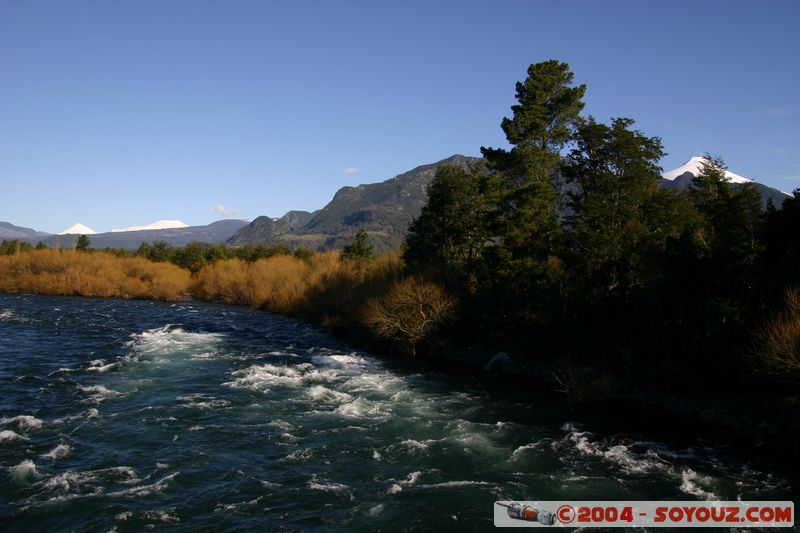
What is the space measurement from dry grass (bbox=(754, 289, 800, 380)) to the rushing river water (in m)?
3.60

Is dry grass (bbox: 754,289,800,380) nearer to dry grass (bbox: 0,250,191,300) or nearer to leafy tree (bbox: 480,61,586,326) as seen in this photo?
leafy tree (bbox: 480,61,586,326)

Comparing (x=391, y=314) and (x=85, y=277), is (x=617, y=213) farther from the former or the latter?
(x=85, y=277)

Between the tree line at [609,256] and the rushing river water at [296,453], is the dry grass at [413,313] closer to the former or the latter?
the tree line at [609,256]

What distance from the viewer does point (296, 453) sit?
1661 centimetres

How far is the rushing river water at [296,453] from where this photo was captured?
12891 mm

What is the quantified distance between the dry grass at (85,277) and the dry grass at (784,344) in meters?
68.5

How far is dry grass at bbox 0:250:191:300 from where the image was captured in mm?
71312

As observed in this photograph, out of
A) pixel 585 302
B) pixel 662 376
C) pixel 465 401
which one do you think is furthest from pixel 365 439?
pixel 585 302

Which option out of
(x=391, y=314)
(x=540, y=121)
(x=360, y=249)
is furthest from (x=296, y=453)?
(x=360, y=249)

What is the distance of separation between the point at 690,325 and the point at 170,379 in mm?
23865

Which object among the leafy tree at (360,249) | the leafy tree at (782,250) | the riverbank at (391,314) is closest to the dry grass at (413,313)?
the riverbank at (391,314)

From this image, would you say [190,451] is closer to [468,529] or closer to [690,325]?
[468,529]

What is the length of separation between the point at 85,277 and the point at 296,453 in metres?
67.4

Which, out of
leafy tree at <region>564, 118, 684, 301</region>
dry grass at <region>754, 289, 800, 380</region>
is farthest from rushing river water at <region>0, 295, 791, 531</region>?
leafy tree at <region>564, 118, 684, 301</region>
